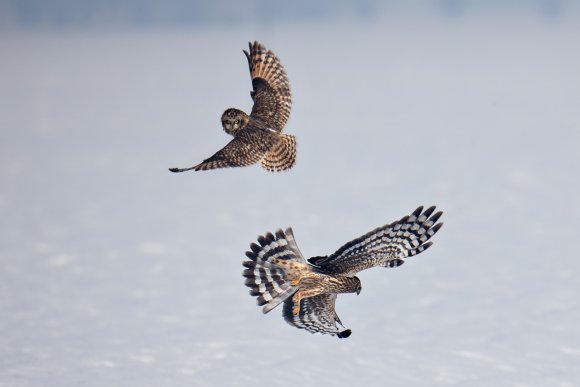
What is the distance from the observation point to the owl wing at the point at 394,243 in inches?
354

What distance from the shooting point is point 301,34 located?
64188 mm

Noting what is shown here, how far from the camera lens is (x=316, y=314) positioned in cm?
901

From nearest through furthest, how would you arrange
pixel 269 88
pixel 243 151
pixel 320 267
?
pixel 243 151, pixel 269 88, pixel 320 267

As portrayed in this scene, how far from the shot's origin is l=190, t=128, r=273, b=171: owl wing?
23.4ft

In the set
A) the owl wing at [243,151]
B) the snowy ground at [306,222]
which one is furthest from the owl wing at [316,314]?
the snowy ground at [306,222]

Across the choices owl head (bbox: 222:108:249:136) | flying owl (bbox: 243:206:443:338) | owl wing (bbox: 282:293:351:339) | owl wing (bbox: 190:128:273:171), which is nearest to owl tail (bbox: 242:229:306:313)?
flying owl (bbox: 243:206:443:338)

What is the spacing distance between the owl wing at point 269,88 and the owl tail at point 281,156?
1.11ft

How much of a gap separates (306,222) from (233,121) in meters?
18.3

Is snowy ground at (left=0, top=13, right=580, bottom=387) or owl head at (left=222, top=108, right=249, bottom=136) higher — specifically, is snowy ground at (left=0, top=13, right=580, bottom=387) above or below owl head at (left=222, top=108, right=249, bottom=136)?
above

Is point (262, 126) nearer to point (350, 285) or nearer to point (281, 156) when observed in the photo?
point (281, 156)

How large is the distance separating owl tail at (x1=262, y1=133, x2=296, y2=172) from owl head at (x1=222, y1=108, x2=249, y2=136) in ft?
0.89

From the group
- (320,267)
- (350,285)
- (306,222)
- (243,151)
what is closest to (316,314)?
(350,285)

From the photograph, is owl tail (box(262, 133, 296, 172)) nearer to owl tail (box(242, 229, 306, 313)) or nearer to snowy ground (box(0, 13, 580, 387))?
owl tail (box(242, 229, 306, 313))

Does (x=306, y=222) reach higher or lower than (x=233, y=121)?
higher
